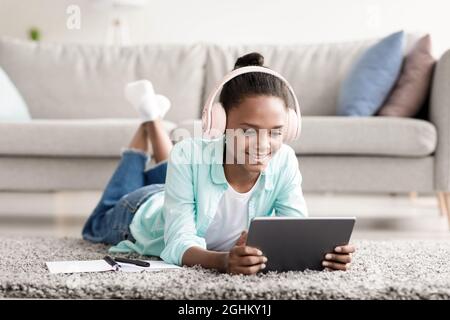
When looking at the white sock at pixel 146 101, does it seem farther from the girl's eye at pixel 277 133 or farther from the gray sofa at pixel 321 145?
the girl's eye at pixel 277 133

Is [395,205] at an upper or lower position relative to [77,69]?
lower

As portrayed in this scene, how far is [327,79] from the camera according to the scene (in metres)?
3.28

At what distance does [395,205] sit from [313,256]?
269cm

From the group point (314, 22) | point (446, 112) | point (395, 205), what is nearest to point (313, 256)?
point (446, 112)

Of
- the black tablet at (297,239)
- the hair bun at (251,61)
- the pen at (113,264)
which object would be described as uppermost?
the hair bun at (251,61)

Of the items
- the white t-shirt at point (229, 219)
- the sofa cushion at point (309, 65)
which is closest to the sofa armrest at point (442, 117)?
the sofa cushion at point (309, 65)

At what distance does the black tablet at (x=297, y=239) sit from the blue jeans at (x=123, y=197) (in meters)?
0.58

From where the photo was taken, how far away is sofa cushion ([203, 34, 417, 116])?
324cm

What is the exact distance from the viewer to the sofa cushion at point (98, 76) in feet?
11.2

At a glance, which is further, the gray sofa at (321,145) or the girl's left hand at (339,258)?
the gray sofa at (321,145)

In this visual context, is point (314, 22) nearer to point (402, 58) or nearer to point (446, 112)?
point (402, 58)

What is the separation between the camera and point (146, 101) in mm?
2236

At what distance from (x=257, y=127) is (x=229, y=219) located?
0.28 meters
